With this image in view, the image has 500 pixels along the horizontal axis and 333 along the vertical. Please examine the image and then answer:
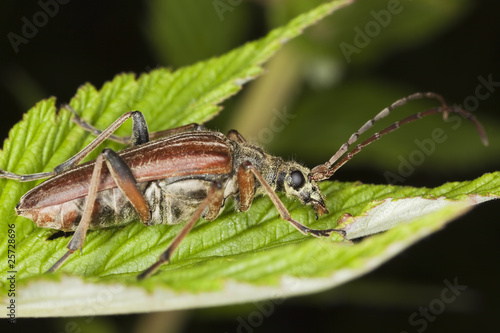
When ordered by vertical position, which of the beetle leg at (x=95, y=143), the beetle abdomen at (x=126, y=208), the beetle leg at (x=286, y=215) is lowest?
the beetle leg at (x=286, y=215)

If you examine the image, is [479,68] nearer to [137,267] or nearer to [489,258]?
[489,258]

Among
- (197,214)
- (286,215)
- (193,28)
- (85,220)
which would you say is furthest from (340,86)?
(85,220)

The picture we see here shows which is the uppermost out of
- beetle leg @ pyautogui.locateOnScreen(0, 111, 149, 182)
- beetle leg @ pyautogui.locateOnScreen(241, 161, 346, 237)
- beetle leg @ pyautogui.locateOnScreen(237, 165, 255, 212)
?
beetle leg @ pyautogui.locateOnScreen(0, 111, 149, 182)

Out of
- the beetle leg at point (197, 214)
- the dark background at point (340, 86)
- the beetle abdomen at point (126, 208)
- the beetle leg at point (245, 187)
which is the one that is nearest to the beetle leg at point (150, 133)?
the beetle abdomen at point (126, 208)

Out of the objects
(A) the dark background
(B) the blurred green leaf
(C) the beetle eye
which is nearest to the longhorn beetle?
(C) the beetle eye

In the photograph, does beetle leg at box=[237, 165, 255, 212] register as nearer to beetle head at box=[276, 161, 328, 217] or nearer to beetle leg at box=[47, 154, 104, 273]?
beetle head at box=[276, 161, 328, 217]

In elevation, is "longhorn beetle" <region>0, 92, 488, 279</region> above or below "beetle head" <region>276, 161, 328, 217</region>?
above

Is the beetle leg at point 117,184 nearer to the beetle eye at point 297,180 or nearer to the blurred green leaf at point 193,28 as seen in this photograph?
the beetle eye at point 297,180

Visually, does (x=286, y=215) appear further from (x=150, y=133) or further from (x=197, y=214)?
(x=150, y=133)
